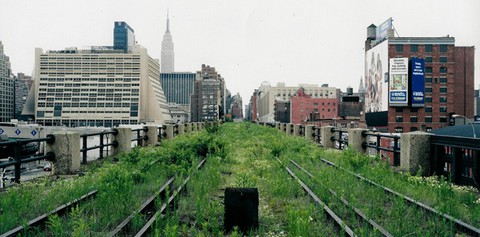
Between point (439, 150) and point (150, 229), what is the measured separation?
8.98 meters

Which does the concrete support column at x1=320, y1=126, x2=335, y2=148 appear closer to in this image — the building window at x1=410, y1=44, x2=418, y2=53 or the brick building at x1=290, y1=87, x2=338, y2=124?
the building window at x1=410, y1=44, x2=418, y2=53

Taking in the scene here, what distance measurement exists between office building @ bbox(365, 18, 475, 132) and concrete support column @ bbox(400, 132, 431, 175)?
327 feet

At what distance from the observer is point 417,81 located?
101062 millimetres

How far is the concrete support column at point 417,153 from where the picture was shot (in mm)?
10922

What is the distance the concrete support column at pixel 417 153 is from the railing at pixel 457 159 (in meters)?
0.14

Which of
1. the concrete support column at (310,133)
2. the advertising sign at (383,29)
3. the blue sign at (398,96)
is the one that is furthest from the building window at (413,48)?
the concrete support column at (310,133)

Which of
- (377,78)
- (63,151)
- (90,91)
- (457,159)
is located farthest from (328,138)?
(90,91)

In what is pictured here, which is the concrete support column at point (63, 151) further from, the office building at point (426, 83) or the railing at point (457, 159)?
the office building at point (426, 83)

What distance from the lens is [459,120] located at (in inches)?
3115

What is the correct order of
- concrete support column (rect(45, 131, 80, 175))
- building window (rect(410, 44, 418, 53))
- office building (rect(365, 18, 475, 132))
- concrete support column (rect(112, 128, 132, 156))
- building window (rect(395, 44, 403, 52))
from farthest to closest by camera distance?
building window (rect(395, 44, 403, 52)), building window (rect(410, 44, 418, 53)), office building (rect(365, 18, 475, 132)), concrete support column (rect(112, 128, 132, 156)), concrete support column (rect(45, 131, 80, 175))

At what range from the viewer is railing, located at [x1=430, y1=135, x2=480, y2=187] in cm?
888

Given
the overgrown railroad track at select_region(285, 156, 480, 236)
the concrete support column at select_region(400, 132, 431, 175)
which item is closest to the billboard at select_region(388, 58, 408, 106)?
the concrete support column at select_region(400, 132, 431, 175)

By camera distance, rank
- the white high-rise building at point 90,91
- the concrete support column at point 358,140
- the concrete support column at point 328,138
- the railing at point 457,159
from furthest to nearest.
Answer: the white high-rise building at point 90,91 < the concrete support column at point 328,138 < the concrete support column at point 358,140 < the railing at point 457,159

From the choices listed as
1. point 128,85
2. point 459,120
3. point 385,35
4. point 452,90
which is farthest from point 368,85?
point 128,85
